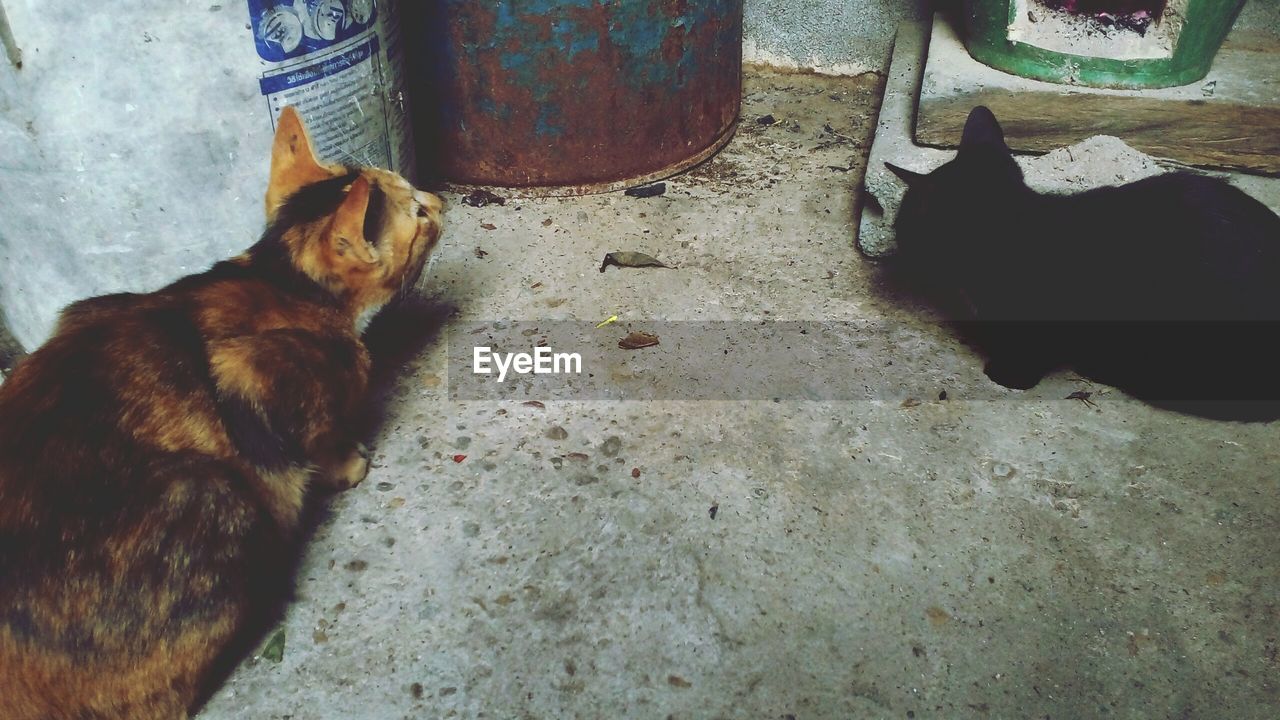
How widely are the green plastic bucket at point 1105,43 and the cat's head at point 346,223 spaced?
7.84 ft

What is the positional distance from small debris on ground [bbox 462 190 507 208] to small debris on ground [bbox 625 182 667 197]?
0.54 m

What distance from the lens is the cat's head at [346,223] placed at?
2.04 meters

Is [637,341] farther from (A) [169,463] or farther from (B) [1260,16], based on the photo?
(B) [1260,16]

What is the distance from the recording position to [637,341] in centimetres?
282

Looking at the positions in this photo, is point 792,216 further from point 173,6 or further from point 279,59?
point 173,6

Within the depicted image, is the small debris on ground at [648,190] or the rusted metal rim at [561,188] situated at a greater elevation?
the rusted metal rim at [561,188]

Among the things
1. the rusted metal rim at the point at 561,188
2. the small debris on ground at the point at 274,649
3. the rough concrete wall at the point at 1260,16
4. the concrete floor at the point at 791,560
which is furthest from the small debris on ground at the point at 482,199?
the rough concrete wall at the point at 1260,16

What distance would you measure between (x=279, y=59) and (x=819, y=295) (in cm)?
188

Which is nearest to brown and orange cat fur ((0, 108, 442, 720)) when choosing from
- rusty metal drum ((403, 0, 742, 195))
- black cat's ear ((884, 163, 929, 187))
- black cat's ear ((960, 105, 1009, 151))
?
rusty metal drum ((403, 0, 742, 195))

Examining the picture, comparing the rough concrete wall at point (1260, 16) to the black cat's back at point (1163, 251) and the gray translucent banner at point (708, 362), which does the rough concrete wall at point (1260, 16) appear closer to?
the black cat's back at point (1163, 251)

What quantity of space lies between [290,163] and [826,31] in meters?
3.27

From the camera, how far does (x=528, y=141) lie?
348 cm

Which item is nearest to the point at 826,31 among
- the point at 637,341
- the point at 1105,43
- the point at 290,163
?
the point at 1105,43

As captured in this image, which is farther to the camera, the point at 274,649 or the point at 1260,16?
the point at 1260,16
